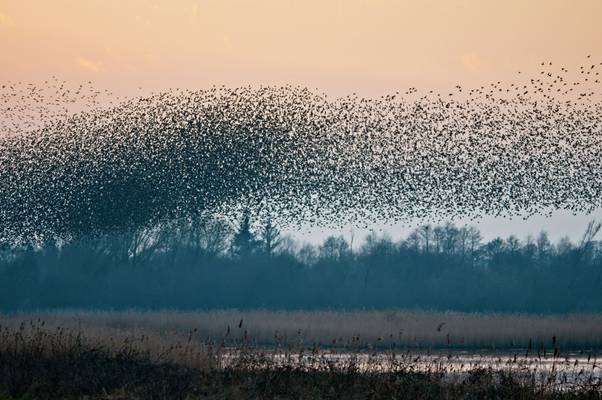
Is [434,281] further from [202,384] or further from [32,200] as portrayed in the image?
[202,384]

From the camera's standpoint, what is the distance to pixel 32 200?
2035 inches

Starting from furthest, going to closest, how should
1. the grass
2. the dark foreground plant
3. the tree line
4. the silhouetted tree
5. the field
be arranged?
the silhouetted tree
the tree line
the grass
the field
the dark foreground plant

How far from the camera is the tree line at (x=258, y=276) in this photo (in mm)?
65125

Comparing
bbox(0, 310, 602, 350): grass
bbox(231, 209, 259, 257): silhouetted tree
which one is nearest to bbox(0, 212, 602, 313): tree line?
bbox(231, 209, 259, 257): silhouetted tree

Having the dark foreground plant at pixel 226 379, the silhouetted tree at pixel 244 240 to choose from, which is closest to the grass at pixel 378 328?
the dark foreground plant at pixel 226 379

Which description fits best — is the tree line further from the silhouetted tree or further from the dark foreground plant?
the dark foreground plant

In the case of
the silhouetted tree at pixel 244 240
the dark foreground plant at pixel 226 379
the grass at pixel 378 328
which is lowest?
the dark foreground plant at pixel 226 379

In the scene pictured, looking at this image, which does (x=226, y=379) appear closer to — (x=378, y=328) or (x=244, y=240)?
(x=378, y=328)

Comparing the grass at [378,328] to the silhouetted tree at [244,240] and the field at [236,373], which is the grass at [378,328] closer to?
the field at [236,373]

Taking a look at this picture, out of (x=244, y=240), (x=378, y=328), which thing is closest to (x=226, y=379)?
(x=378, y=328)

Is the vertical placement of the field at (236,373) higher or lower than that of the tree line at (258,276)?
lower

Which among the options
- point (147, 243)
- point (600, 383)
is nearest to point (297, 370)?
point (600, 383)

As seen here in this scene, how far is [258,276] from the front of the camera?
232 feet

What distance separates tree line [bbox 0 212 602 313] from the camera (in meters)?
65.1
